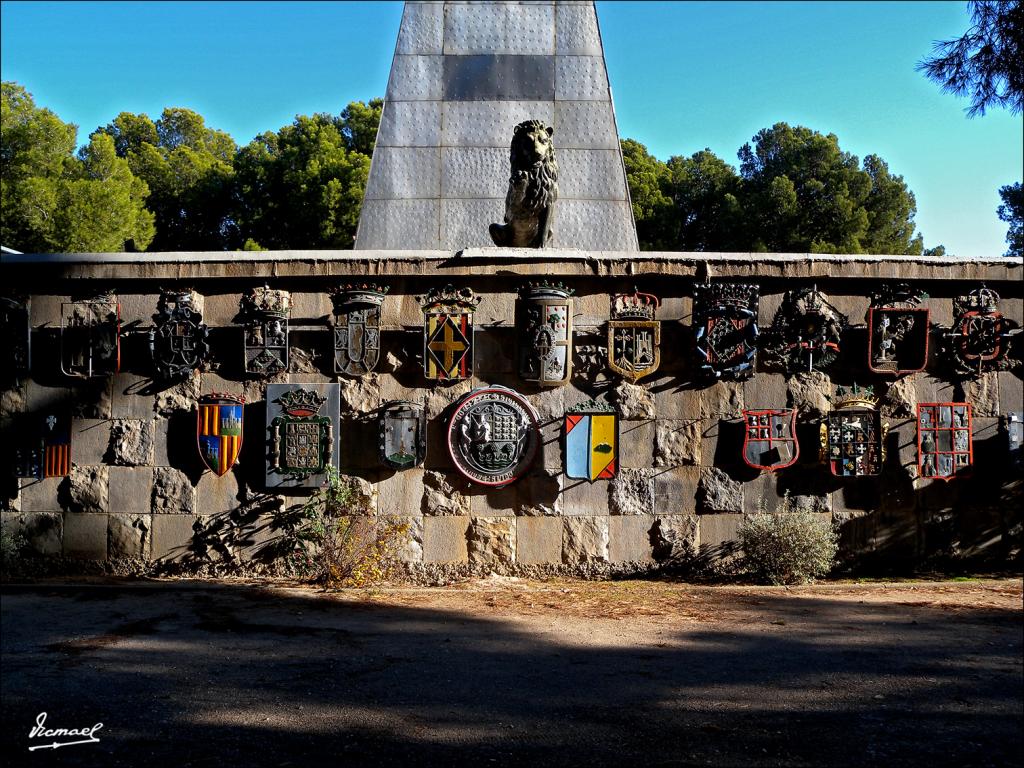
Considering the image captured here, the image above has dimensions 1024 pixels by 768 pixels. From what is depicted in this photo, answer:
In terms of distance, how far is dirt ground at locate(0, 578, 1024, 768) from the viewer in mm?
4059

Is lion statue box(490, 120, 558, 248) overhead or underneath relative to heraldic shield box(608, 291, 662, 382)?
overhead

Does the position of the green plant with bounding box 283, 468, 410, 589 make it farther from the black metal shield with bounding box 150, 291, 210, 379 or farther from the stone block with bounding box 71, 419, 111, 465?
the stone block with bounding box 71, 419, 111, 465

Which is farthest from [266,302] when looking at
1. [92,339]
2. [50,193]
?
[50,193]

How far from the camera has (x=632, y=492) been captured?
27.6 feet

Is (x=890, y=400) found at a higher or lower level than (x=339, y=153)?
lower

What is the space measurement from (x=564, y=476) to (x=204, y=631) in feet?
11.5

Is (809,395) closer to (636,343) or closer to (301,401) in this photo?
(636,343)

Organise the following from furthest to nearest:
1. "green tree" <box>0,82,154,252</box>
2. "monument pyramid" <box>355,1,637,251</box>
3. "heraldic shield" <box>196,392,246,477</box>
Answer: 1. "green tree" <box>0,82,154,252</box>
2. "monument pyramid" <box>355,1,637,251</box>
3. "heraldic shield" <box>196,392,246,477</box>

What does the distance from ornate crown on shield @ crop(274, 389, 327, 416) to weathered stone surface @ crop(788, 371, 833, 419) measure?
176 inches

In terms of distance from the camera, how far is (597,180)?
10.3 meters

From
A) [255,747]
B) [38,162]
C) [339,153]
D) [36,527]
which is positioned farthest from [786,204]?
[255,747]

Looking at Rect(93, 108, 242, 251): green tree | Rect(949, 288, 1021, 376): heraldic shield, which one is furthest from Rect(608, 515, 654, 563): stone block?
Rect(93, 108, 242, 251): green tree

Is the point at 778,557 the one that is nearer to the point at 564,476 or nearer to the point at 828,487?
the point at 828,487

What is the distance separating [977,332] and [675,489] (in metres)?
3.31
